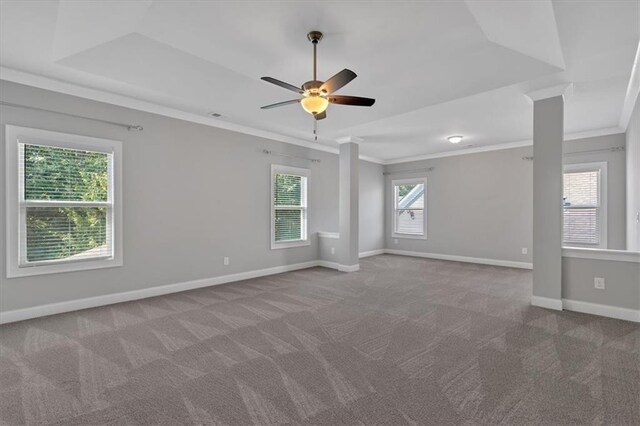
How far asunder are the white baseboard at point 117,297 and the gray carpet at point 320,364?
17 centimetres

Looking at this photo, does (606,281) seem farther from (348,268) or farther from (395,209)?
(395,209)

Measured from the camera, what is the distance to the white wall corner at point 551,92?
3.76 m

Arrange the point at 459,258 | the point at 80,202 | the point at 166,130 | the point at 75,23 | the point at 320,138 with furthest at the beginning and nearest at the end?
the point at 459,258
the point at 320,138
the point at 166,130
the point at 80,202
the point at 75,23

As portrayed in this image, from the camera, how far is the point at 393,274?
6.07 metres

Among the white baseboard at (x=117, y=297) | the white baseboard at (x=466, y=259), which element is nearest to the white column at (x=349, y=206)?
the white baseboard at (x=117, y=297)

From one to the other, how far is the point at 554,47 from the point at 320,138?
13.8 ft

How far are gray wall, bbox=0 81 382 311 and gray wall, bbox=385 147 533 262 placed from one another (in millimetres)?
3876

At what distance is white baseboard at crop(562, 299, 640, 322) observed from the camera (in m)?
3.47

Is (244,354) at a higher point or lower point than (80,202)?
lower

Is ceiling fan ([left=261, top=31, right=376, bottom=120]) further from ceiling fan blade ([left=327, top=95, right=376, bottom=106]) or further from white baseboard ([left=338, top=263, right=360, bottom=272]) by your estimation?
white baseboard ([left=338, top=263, right=360, bottom=272])

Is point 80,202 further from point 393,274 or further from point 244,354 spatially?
point 393,274

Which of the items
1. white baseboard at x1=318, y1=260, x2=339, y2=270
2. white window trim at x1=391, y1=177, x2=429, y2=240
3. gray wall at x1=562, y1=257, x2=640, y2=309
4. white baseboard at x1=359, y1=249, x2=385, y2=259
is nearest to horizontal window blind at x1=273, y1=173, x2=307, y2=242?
white baseboard at x1=318, y1=260, x2=339, y2=270

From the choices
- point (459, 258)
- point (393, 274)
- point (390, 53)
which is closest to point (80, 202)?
point (390, 53)

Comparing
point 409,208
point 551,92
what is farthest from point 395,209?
point 551,92
